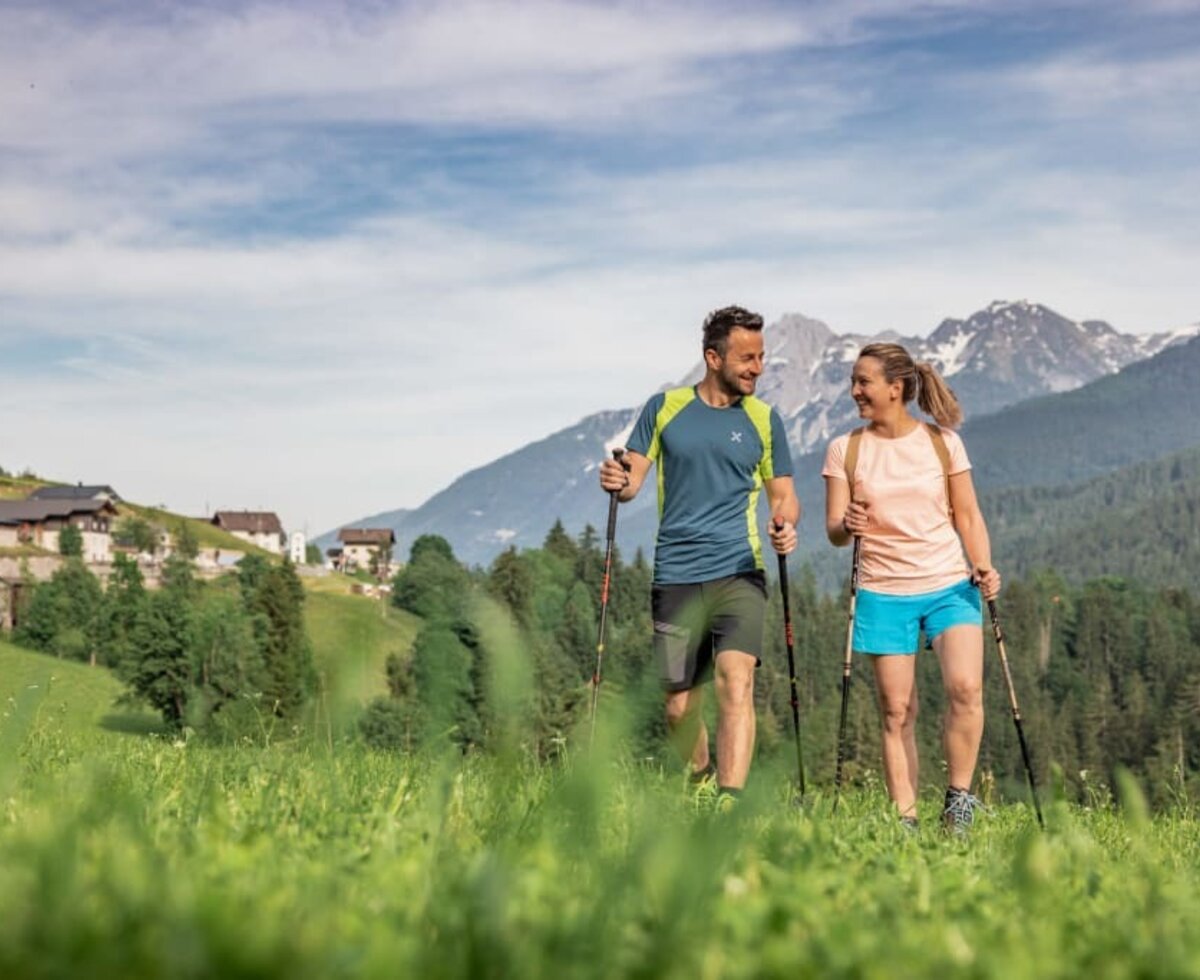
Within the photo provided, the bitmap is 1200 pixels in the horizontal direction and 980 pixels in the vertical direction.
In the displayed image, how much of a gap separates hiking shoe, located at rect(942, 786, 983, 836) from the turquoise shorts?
0.97 metres

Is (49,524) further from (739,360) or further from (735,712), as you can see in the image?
(735,712)

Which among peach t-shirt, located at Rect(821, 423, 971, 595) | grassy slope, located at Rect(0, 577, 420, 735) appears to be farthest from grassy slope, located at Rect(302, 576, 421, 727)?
peach t-shirt, located at Rect(821, 423, 971, 595)

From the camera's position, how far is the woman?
33.2 ft

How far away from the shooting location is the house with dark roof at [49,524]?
183875 mm

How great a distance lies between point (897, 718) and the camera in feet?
33.7

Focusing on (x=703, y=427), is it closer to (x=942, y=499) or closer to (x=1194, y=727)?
(x=942, y=499)

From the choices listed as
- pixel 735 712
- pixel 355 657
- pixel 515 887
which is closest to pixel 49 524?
pixel 735 712

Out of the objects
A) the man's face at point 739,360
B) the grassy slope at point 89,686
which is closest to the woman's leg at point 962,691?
the man's face at point 739,360

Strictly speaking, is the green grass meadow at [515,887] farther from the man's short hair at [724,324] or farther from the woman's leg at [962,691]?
the man's short hair at [724,324]

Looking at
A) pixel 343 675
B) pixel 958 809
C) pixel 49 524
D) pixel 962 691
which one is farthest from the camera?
pixel 49 524

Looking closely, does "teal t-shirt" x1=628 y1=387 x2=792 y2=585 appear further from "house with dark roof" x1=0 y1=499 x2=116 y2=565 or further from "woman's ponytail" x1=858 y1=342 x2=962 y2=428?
"house with dark roof" x1=0 y1=499 x2=116 y2=565

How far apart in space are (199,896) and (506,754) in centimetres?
88

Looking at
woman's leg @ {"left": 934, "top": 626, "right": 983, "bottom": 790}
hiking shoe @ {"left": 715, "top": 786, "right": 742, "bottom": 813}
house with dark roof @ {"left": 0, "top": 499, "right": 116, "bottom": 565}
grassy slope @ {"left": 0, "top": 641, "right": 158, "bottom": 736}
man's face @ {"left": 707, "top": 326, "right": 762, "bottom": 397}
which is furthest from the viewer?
house with dark roof @ {"left": 0, "top": 499, "right": 116, "bottom": 565}

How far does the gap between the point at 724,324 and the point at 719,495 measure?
125 cm
